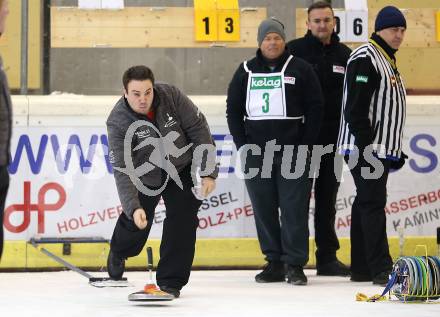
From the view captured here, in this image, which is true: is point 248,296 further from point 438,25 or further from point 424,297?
point 438,25

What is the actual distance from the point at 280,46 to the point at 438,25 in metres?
2.21

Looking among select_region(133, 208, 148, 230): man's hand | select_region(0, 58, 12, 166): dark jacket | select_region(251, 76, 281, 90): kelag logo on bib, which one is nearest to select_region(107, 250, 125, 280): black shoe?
select_region(133, 208, 148, 230): man's hand

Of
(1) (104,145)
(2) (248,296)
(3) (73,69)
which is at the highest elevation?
(3) (73,69)

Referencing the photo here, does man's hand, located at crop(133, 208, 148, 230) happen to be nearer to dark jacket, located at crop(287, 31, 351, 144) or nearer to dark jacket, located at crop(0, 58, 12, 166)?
dark jacket, located at crop(0, 58, 12, 166)

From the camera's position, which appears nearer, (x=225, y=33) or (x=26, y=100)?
(x=26, y=100)

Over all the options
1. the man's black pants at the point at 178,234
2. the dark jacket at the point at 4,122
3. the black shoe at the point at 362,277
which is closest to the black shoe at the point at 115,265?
the man's black pants at the point at 178,234

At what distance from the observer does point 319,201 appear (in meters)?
8.48

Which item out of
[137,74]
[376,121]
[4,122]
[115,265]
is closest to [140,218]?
[137,74]

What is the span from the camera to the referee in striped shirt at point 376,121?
7535 mm

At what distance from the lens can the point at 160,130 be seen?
6.87 m

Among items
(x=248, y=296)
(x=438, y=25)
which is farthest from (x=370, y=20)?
(x=248, y=296)

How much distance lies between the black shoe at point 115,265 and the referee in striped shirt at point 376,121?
159 cm

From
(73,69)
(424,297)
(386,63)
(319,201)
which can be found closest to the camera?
(424,297)

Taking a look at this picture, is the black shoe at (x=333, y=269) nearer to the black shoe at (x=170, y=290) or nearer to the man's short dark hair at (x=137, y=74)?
the black shoe at (x=170, y=290)
